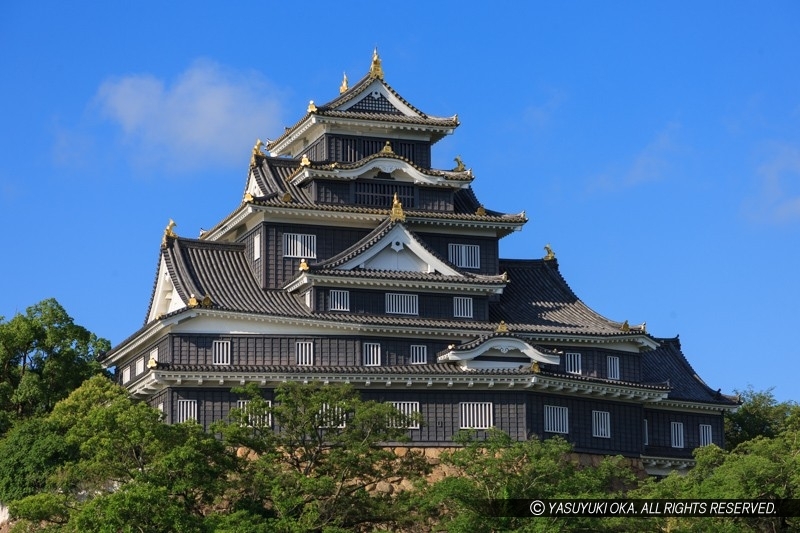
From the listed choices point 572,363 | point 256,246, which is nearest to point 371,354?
point 256,246

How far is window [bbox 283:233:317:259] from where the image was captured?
6306 centimetres

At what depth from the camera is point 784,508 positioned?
2116 inches

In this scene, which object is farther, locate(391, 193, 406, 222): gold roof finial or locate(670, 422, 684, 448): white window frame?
locate(670, 422, 684, 448): white window frame

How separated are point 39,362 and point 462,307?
49.5 ft

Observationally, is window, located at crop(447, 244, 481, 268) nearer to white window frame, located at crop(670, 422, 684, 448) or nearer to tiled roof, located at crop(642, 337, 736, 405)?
tiled roof, located at crop(642, 337, 736, 405)

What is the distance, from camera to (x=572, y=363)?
63156mm

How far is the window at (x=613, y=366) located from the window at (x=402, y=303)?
7182 millimetres

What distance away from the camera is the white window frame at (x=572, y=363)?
63.0 m

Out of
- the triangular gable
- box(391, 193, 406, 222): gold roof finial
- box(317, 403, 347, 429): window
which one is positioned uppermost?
box(391, 193, 406, 222): gold roof finial

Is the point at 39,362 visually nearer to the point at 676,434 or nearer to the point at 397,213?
the point at 397,213

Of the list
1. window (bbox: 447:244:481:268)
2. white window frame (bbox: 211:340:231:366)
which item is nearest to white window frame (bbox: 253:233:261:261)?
white window frame (bbox: 211:340:231:366)

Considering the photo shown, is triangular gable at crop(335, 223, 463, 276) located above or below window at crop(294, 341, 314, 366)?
above

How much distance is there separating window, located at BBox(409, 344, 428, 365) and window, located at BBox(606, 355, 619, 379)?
684cm

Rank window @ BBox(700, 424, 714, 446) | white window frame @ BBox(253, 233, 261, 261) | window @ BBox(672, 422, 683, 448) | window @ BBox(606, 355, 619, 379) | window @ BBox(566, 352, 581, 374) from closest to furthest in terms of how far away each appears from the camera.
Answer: white window frame @ BBox(253, 233, 261, 261)
window @ BBox(566, 352, 581, 374)
window @ BBox(606, 355, 619, 379)
window @ BBox(672, 422, 683, 448)
window @ BBox(700, 424, 714, 446)
